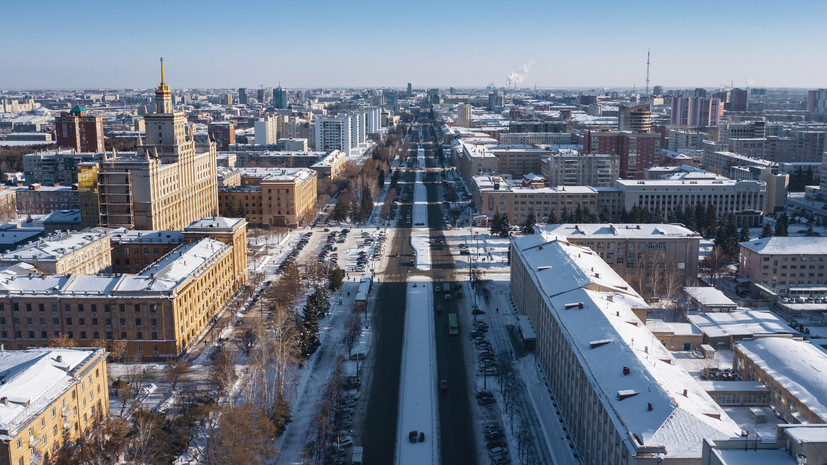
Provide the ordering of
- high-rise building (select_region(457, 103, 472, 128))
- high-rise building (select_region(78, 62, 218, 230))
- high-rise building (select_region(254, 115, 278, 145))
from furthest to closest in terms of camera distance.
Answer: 1. high-rise building (select_region(457, 103, 472, 128))
2. high-rise building (select_region(254, 115, 278, 145))
3. high-rise building (select_region(78, 62, 218, 230))

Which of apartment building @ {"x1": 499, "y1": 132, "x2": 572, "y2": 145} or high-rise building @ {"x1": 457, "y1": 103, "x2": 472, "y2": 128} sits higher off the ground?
high-rise building @ {"x1": 457, "y1": 103, "x2": 472, "y2": 128}

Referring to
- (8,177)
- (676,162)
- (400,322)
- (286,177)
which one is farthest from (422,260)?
(8,177)

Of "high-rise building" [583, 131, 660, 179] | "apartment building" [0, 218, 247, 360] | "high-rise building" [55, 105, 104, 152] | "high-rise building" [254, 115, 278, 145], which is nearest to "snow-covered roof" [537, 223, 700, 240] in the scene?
"apartment building" [0, 218, 247, 360]

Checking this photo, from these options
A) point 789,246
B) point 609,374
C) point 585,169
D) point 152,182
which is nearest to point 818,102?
point 585,169

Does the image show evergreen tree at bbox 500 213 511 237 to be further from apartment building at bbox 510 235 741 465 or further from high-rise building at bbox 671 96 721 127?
high-rise building at bbox 671 96 721 127

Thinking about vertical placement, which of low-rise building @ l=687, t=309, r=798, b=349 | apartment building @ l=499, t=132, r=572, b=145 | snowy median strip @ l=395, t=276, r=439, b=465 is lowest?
snowy median strip @ l=395, t=276, r=439, b=465

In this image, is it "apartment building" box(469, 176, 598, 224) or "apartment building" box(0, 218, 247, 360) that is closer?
"apartment building" box(0, 218, 247, 360)
